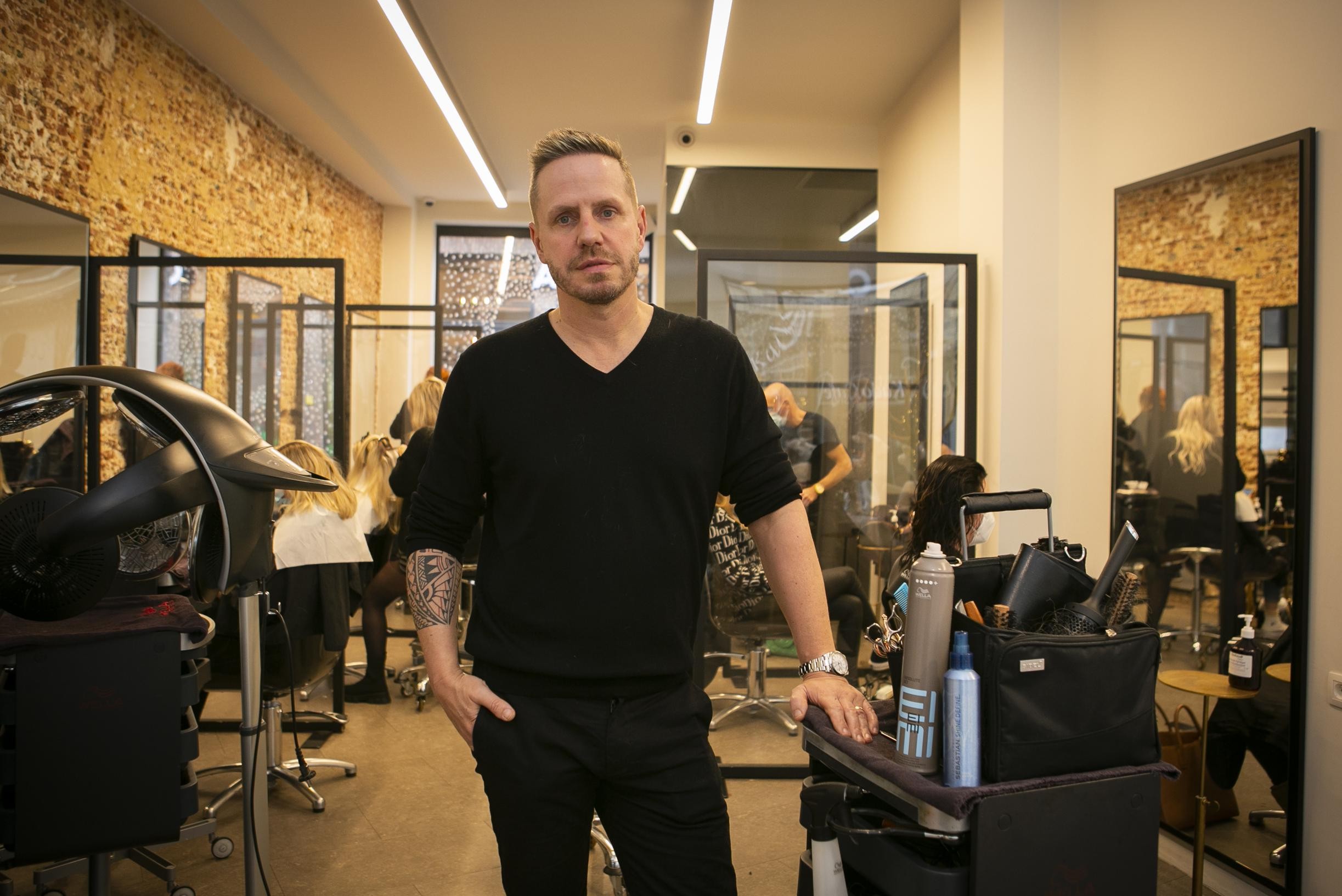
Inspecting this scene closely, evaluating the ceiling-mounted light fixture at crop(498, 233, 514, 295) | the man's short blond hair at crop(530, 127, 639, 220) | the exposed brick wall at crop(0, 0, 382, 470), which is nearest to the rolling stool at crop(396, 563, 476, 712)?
the exposed brick wall at crop(0, 0, 382, 470)

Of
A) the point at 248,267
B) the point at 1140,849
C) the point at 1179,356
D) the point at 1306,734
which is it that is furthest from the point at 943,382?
the point at 248,267

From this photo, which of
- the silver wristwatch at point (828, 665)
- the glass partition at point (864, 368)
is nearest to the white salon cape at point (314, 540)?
the glass partition at point (864, 368)

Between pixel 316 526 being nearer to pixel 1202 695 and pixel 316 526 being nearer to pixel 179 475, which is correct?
pixel 179 475

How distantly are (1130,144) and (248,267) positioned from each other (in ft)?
12.4

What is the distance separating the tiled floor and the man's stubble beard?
205 cm

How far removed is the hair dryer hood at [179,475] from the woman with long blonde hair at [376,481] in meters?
3.11

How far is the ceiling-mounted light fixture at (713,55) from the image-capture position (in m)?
4.42

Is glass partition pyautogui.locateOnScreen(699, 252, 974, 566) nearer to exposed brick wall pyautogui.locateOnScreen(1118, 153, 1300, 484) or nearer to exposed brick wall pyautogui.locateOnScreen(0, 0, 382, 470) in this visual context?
exposed brick wall pyautogui.locateOnScreen(1118, 153, 1300, 484)

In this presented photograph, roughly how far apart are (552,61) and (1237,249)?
14.5 feet

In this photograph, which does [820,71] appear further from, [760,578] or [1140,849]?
[1140,849]

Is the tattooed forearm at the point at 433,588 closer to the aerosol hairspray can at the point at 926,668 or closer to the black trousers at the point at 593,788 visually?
the black trousers at the point at 593,788

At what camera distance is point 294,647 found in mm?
3449

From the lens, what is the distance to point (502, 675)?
1436mm

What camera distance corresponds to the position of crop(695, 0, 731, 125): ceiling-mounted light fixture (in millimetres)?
4418
